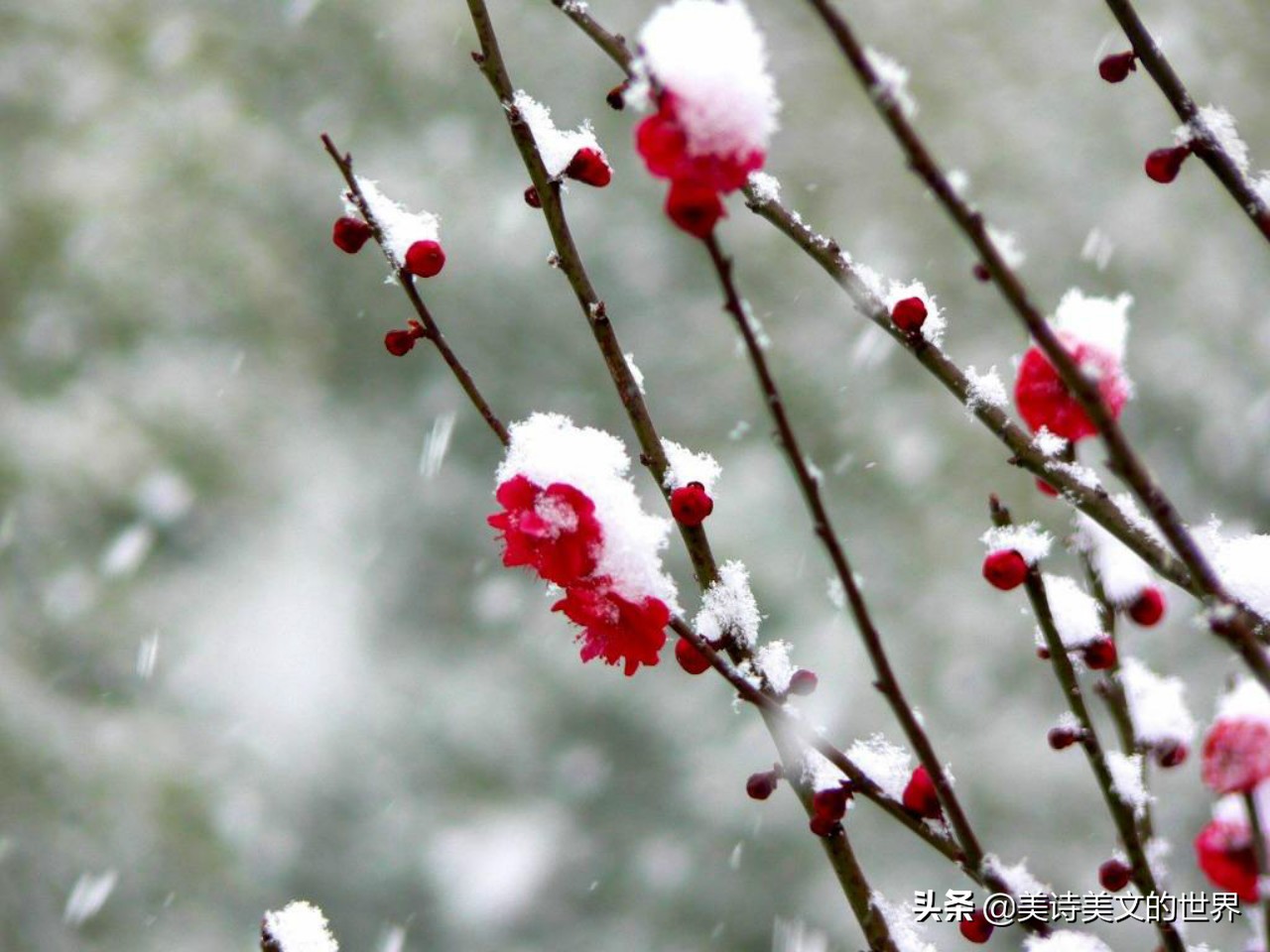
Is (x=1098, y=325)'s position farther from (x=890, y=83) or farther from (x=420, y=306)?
(x=420, y=306)

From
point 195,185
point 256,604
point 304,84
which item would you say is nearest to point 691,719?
point 256,604

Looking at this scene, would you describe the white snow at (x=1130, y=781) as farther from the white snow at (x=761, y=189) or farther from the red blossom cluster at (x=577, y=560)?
the white snow at (x=761, y=189)

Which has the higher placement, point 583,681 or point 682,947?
point 583,681

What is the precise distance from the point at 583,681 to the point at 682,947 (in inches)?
50.0

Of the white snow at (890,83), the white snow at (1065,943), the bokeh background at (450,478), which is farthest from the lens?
the bokeh background at (450,478)

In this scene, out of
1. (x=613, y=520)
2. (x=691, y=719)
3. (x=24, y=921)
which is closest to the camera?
(x=613, y=520)

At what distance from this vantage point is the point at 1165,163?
0.82 meters

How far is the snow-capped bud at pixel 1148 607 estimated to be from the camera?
78 cm

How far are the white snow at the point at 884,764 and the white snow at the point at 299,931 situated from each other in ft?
1.20

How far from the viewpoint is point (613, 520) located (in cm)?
73

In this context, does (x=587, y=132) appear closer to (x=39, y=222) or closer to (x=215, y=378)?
(x=215, y=378)

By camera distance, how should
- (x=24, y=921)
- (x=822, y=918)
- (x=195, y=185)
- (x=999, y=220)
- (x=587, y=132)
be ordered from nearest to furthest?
1. (x=587, y=132)
2. (x=24, y=921)
3. (x=822, y=918)
4. (x=195, y=185)
5. (x=999, y=220)

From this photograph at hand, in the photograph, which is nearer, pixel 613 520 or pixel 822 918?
pixel 613 520

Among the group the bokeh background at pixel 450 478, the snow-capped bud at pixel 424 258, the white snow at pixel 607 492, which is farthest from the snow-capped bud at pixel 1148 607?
the bokeh background at pixel 450 478
